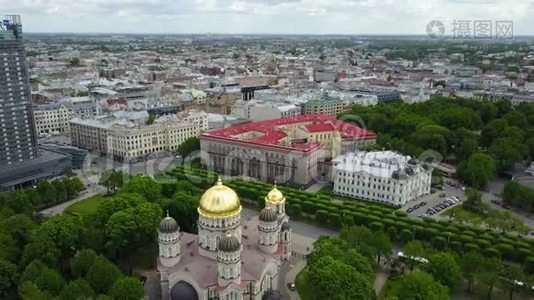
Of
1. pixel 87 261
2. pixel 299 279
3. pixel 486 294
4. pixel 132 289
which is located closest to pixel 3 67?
pixel 87 261

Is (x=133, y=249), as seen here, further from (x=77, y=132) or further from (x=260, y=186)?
(x=77, y=132)

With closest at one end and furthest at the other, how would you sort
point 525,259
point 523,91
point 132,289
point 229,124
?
point 132,289, point 525,259, point 229,124, point 523,91

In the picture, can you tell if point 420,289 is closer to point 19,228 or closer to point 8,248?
point 8,248

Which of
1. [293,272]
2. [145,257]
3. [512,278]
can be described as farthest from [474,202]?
[145,257]

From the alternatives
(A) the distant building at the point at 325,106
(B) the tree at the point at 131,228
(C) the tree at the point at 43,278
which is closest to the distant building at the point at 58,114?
(A) the distant building at the point at 325,106

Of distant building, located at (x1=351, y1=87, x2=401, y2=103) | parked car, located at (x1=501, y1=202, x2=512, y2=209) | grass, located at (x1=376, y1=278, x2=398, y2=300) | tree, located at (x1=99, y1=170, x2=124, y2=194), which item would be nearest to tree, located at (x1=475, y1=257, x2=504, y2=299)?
grass, located at (x1=376, y1=278, x2=398, y2=300)

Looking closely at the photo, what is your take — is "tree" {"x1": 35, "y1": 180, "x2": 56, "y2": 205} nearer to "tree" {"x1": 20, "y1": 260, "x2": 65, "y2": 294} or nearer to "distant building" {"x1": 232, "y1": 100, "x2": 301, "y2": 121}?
"tree" {"x1": 20, "y1": 260, "x2": 65, "y2": 294}
